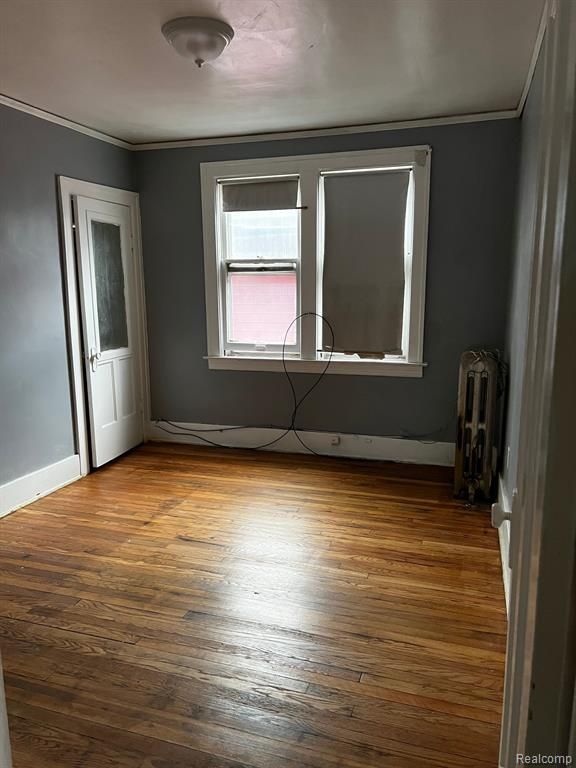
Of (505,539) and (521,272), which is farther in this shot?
(521,272)

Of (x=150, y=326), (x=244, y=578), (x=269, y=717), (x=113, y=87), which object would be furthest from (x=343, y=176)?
(x=269, y=717)

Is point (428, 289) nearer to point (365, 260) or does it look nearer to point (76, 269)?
point (365, 260)

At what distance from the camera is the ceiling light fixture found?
7.88ft

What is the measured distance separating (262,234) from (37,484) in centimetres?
264

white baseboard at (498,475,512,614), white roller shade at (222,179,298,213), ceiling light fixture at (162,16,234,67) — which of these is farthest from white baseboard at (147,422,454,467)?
ceiling light fixture at (162,16,234,67)

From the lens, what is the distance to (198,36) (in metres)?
2.46

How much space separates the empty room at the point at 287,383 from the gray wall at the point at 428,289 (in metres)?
0.02

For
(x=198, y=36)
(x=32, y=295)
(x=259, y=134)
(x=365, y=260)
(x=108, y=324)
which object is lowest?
(x=108, y=324)

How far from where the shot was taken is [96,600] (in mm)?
2588

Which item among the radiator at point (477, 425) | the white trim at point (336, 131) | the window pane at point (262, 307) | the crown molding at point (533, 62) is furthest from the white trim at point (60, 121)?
the radiator at point (477, 425)

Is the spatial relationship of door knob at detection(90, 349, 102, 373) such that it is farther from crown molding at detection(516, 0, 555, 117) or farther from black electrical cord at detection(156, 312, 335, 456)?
crown molding at detection(516, 0, 555, 117)

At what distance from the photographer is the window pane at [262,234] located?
14.7ft

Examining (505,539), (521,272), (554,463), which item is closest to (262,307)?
(521,272)

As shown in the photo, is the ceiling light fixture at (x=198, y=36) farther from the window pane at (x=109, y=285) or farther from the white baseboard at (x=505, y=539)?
the white baseboard at (x=505, y=539)
